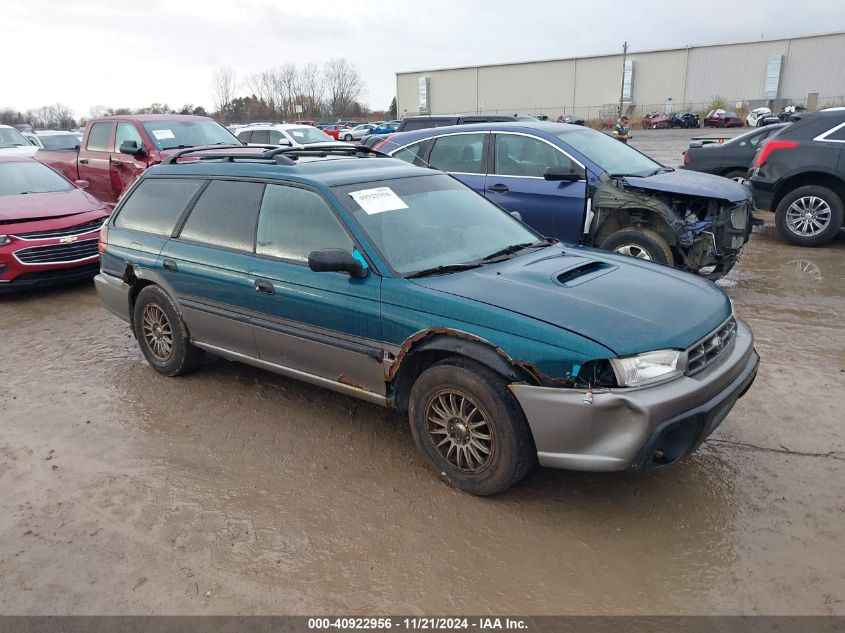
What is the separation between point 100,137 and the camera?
10.4m

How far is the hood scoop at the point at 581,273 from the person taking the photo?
136 inches

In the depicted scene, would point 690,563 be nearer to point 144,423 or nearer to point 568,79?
point 144,423

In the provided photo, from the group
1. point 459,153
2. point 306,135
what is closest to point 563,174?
point 459,153

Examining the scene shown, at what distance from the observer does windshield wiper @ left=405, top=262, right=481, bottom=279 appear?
3527 millimetres

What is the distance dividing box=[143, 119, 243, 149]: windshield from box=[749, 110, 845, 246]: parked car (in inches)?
311

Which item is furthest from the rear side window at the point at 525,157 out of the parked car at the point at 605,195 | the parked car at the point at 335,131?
the parked car at the point at 335,131

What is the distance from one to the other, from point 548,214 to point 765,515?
4.15m

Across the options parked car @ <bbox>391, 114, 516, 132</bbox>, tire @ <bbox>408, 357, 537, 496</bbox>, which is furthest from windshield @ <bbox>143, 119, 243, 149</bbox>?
tire @ <bbox>408, 357, 537, 496</bbox>

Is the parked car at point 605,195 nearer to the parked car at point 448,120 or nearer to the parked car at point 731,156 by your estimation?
the parked car at point 448,120

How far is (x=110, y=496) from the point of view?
349cm

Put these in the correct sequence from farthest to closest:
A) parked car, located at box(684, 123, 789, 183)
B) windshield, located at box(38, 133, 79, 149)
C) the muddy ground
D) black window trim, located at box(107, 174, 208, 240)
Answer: windshield, located at box(38, 133, 79, 149) → parked car, located at box(684, 123, 789, 183) → black window trim, located at box(107, 174, 208, 240) → the muddy ground

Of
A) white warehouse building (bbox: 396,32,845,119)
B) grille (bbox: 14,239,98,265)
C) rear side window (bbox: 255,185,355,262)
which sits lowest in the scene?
grille (bbox: 14,239,98,265)

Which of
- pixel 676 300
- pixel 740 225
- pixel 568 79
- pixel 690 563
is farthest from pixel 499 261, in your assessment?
pixel 568 79

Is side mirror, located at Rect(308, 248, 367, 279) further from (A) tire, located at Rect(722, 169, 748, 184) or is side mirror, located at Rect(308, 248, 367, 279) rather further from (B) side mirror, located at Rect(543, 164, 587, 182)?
(A) tire, located at Rect(722, 169, 748, 184)
